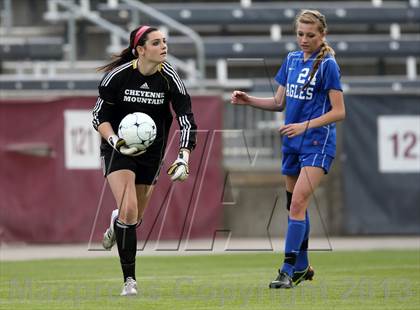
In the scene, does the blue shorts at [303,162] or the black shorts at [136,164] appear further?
the blue shorts at [303,162]

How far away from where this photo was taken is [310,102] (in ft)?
28.8

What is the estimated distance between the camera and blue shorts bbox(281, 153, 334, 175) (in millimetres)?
8711

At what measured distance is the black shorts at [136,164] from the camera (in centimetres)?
852

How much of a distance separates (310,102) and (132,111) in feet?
4.56

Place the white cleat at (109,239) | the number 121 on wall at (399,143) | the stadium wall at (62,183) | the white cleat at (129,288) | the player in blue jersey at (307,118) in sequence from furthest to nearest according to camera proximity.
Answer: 1. the number 121 on wall at (399,143)
2. the stadium wall at (62,183)
3. the white cleat at (109,239)
4. the player in blue jersey at (307,118)
5. the white cleat at (129,288)

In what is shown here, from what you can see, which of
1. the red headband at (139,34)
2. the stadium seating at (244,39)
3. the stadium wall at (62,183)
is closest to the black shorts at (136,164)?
the red headband at (139,34)

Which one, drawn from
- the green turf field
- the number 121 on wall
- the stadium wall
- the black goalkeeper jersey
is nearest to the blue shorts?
the black goalkeeper jersey

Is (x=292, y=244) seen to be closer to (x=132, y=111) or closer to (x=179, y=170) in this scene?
(x=179, y=170)

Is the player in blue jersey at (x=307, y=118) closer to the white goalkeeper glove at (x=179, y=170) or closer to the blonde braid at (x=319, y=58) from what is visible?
the blonde braid at (x=319, y=58)

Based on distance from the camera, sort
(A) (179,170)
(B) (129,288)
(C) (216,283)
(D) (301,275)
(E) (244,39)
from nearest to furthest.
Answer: (B) (129,288), (A) (179,170), (D) (301,275), (C) (216,283), (E) (244,39)

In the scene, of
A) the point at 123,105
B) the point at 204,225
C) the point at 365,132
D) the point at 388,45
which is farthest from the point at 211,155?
the point at 123,105

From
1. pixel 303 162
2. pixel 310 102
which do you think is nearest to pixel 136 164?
pixel 303 162

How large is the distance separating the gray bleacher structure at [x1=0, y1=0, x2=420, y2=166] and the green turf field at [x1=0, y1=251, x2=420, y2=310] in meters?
6.11

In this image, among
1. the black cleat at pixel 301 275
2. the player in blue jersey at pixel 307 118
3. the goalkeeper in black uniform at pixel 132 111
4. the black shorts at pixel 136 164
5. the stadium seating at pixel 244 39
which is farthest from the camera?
the stadium seating at pixel 244 39
